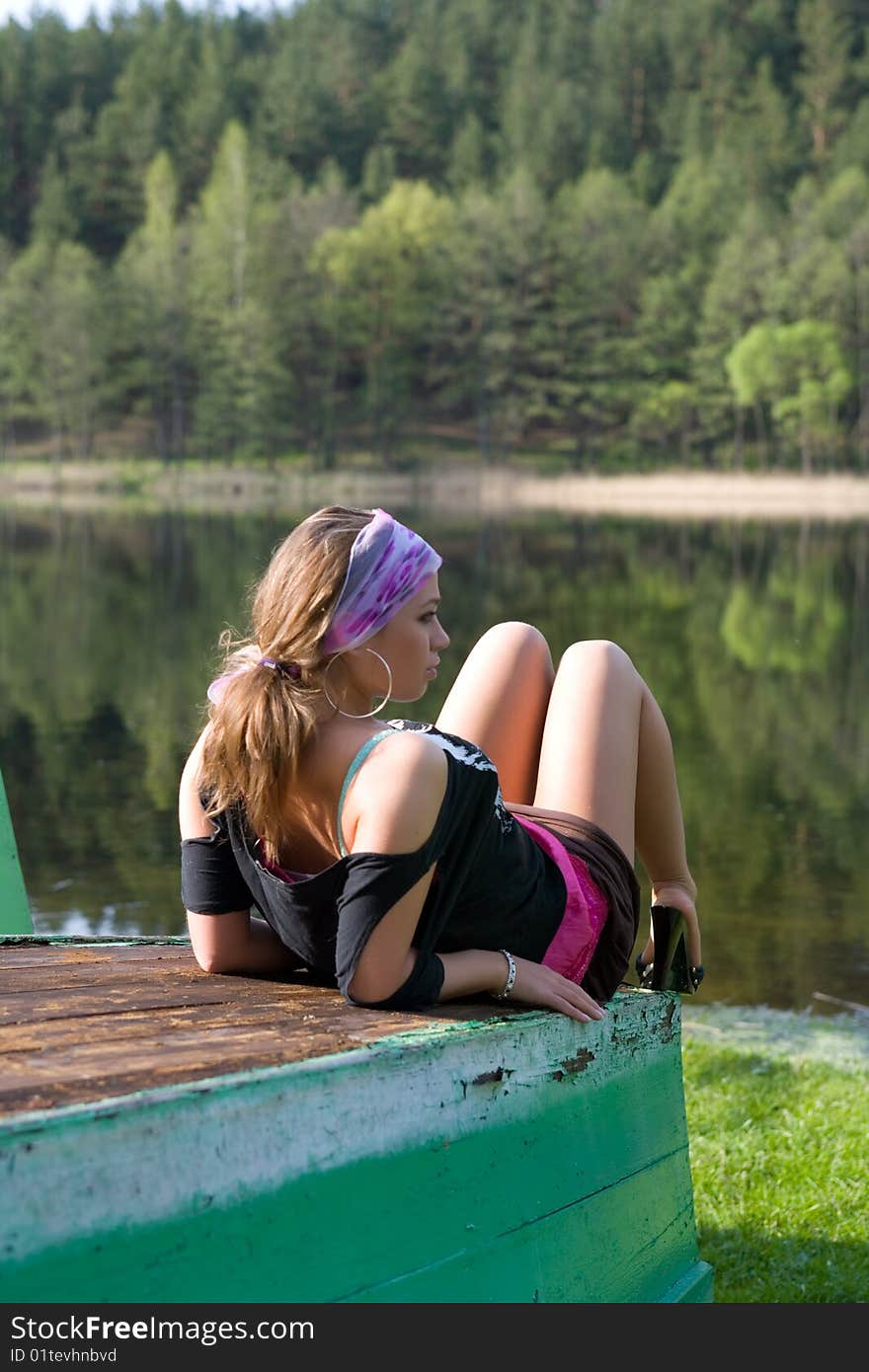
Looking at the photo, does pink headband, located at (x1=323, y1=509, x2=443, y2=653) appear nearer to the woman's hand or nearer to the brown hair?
the brown hair

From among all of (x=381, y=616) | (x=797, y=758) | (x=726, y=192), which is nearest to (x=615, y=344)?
(x=726, y=192)

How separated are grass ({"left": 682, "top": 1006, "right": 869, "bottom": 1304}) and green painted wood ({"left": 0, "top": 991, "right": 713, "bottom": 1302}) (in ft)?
2.60

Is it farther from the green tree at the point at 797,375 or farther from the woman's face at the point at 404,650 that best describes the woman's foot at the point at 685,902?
the green tree at the point at 797,375

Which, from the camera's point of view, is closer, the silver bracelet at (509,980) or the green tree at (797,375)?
the silver bracelet at (509,980)

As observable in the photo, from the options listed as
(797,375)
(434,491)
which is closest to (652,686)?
(434,491)

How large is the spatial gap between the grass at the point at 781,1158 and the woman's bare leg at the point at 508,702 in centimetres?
107

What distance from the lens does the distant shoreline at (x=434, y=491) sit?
4706cm

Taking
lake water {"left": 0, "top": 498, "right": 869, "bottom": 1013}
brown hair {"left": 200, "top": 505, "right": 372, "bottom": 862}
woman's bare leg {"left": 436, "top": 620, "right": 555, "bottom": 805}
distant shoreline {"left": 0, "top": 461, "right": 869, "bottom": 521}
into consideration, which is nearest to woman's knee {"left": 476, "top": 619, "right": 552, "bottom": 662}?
woman's bare leg {"left": 436, "top": 620, "right": 555, "bottom": 805}

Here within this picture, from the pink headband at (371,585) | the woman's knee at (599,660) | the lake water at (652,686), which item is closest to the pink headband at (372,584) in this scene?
the pink headband at (371,585)

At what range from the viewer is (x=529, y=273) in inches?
2603

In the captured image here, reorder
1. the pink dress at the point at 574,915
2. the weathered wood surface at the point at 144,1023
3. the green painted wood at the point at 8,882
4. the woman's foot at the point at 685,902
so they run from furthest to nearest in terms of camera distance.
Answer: the green painted wood at the point at 8,882
the woman's foot at the point at 685,902
the pink dress at the point at 574,915
the weathered wood surface at the point at 144,1023

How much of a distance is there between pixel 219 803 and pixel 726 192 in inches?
2954

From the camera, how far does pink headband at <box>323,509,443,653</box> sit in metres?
2.29

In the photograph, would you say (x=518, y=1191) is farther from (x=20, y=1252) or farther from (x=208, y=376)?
(x=208, y=376)
